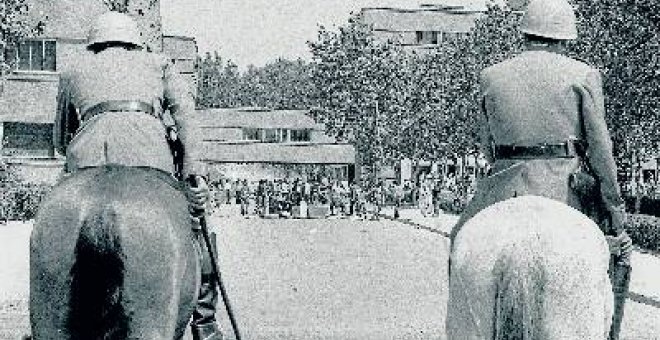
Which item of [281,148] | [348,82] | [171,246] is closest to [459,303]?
[171,246]

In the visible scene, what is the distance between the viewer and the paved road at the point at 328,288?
46.2 feet

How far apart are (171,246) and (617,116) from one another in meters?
29.7

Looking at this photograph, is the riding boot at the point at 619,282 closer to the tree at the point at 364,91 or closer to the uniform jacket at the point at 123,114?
the uniform jacket at the point at 123,114

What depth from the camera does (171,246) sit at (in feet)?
22.2

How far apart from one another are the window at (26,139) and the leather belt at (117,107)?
148ft

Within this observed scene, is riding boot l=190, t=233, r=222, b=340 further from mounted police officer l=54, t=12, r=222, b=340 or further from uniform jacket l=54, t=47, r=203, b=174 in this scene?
uniform jacket l=54, t=47, r=203, b=174

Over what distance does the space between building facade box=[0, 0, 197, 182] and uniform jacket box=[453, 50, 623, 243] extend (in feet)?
143

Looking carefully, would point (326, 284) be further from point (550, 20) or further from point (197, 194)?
point (550, 20)

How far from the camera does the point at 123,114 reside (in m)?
7.55

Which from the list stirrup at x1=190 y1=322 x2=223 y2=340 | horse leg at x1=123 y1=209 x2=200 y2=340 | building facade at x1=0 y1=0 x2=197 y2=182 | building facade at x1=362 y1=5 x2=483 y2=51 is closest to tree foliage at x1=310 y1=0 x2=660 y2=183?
building facade at x1=0 y1=0 x2=197 y2=182

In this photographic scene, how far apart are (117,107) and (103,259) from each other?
1.36 metres

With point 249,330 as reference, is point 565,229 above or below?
above

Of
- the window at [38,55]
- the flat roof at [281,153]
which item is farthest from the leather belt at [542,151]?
the flat roof at [281,153]

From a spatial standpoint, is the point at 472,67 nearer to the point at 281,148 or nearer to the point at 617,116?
the point at 617,116
